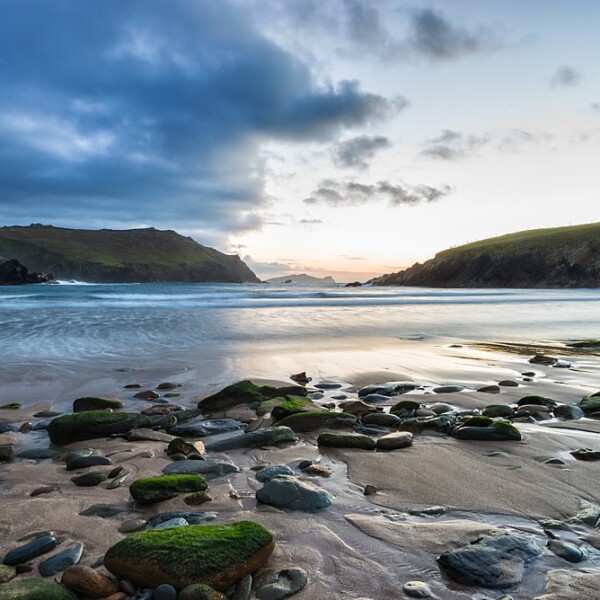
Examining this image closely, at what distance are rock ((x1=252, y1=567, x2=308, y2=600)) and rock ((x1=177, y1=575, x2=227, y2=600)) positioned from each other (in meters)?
0.22

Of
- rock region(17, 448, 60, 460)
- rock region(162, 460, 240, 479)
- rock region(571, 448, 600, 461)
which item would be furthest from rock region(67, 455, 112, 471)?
rock region(571, 448, 600, 461)

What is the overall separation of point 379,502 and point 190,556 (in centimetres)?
164

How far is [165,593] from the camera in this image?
237cm

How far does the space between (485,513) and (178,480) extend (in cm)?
241

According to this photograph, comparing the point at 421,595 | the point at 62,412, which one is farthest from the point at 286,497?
the point at 62,412

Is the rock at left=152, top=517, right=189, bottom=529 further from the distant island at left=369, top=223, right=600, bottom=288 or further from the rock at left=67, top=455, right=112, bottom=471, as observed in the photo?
the distant island at left=369, top=223, right=600, bottom=288

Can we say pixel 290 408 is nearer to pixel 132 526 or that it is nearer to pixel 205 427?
pixel 205 427

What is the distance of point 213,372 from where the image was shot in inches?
389

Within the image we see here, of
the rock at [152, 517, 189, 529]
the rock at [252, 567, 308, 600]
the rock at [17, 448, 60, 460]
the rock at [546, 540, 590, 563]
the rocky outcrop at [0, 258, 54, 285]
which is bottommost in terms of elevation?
the rock at [17, 448, 60, 460]

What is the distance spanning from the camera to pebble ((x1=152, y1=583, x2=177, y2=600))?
236 cm

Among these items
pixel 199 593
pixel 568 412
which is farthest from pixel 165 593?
pixel 568 412

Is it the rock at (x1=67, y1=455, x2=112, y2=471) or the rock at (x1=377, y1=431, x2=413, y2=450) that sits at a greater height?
the rock at (x1=377, y1=431, x2=413, y2=450)

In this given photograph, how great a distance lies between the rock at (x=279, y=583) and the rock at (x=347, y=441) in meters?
2.29

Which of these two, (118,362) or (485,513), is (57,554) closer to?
(485,513)
